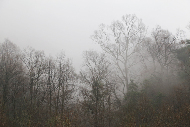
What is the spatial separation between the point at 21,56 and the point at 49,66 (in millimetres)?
3843

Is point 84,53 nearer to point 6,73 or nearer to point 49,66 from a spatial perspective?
point 49,66

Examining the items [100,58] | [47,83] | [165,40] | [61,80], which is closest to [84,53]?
[100,58]

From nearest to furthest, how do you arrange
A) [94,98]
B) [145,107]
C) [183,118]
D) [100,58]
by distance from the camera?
[183,118] → [145,107] → [94,98] → [100,58]

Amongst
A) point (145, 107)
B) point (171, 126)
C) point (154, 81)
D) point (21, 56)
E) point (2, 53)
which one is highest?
point (2, 53)

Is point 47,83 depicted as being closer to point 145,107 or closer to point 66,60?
point 66,60

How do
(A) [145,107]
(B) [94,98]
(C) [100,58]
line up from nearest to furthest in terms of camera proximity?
(A) [145,107] < (B) [94,98] < (C) [100,58]

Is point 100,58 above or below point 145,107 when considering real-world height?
above

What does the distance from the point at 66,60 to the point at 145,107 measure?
14.7 m

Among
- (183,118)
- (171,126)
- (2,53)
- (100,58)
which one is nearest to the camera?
(171,126)

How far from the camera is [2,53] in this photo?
19469mm

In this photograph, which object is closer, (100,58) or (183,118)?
(183,118)

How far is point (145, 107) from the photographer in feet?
25.2

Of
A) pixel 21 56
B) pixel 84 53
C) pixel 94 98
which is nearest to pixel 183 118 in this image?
pixel 94 98

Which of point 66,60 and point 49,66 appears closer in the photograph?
point 49,66
